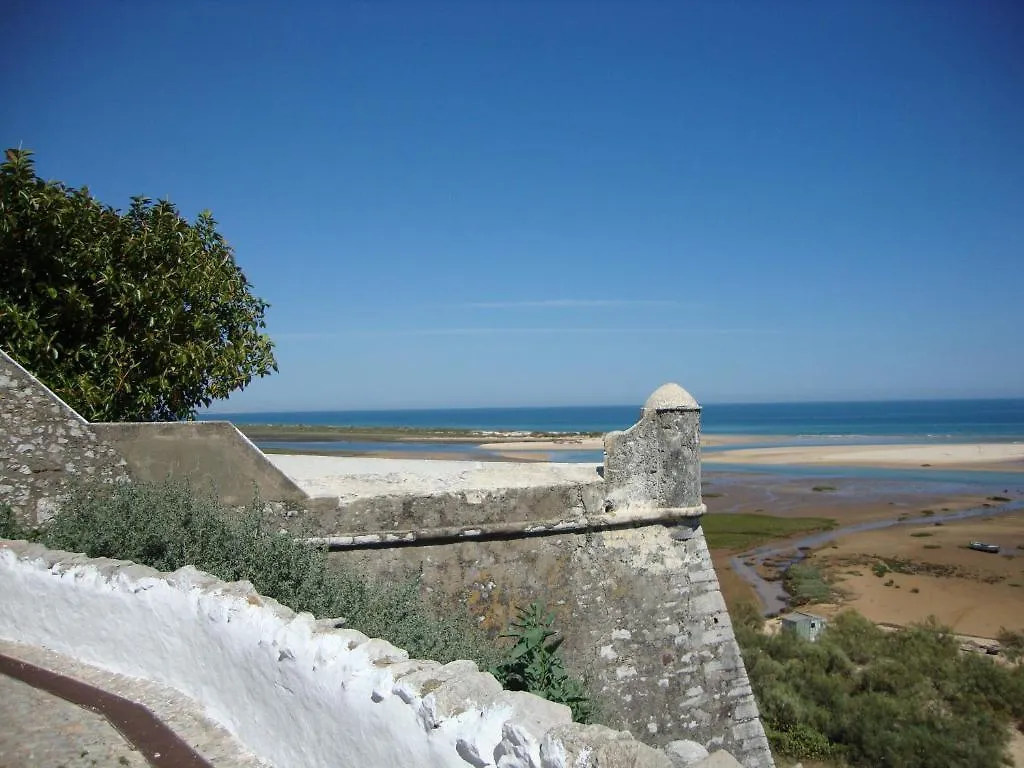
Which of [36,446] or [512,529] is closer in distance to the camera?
[36,446]

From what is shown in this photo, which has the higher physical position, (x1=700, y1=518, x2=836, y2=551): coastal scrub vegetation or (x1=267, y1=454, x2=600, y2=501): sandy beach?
(x1=267, y1=454, x2=600, y2=501): sandy beach

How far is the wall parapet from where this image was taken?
3.17 metres

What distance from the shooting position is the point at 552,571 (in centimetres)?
763

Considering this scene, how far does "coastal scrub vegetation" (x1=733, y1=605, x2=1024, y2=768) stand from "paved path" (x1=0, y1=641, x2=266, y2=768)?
1003 cm

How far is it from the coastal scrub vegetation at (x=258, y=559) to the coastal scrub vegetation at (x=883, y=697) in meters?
7.79

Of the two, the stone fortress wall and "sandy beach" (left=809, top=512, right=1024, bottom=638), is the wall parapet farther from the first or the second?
"sandy beach" (left=809, top=512, right=1024, bottom=638)

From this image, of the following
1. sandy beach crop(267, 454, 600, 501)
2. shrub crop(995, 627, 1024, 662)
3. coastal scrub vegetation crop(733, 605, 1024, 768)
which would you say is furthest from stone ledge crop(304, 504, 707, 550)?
shrub crop(995, 627, 1024, 662)

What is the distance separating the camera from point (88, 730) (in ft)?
14.6

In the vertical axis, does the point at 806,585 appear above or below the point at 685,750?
below

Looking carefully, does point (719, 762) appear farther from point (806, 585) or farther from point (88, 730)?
point (806, 585)

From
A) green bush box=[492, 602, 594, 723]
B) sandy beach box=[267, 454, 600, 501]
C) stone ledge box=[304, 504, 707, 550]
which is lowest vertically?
green bush box=[492, 602, 594, 723]

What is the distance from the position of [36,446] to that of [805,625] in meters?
14.3

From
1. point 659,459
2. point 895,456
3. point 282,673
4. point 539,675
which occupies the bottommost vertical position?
point 895,456

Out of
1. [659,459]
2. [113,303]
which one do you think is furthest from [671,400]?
[113,303]
